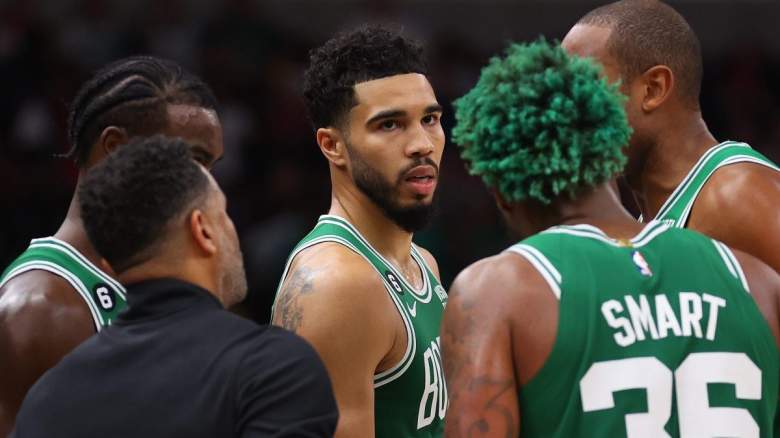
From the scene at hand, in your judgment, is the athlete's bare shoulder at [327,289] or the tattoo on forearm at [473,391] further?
the athlete's bare shoulder at [327,289]

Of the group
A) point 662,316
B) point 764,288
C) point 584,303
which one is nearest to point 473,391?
point 584,303

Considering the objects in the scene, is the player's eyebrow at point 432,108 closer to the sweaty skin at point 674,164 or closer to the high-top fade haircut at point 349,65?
the high-top fade haircut at point 349,65

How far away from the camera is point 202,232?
306 cm

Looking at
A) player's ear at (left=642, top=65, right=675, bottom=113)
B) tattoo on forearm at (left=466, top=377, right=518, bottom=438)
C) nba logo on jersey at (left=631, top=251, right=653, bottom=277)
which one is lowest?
tattoo on forearm at (left=466, top=377, right=518, bottom=438)

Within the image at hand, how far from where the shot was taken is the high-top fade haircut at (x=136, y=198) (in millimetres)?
2992

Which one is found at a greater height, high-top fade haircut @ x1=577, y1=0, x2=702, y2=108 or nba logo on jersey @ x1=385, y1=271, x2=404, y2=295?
high-top fade haircut @ x1=577, y1=0, x2=702, y2=108

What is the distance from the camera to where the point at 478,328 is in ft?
10.4

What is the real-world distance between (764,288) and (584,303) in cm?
54

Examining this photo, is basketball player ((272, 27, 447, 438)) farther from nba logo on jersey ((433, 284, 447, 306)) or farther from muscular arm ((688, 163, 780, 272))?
muscular arm ((688, 163, 780, 272))

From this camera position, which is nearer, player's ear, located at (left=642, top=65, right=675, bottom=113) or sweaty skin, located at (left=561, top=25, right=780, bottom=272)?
sweaty skin, located at (left=561, top=25, right=780, bottom=272)

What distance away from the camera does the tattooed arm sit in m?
3.12

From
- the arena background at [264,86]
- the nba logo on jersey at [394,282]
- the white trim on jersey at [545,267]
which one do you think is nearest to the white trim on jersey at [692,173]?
the nba logo on jersey at [394,282]

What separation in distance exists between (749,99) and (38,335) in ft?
28.6

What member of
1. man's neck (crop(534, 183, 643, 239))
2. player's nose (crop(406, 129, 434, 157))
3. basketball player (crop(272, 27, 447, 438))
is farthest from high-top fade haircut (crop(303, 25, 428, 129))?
man's neck (crop(534, 183, 643, 239))
